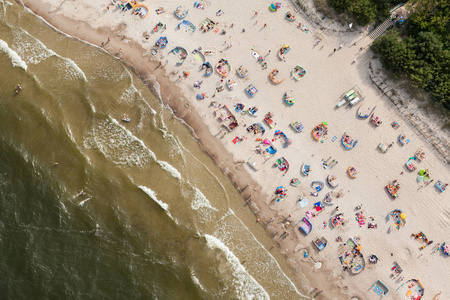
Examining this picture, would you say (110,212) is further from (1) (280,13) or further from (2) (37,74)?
(1) (280,13)

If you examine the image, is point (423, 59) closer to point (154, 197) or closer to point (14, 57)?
point (154, 197)

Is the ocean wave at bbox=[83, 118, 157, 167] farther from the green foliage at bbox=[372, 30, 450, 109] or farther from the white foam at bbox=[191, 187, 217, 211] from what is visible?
the green foliage at bbox=[372, 30, 450, 109]

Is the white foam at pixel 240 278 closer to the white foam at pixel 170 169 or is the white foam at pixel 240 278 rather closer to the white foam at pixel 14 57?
the white foam at pixel 170 169

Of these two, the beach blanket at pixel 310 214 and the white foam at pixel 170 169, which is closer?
the white foam at pixel 170 169

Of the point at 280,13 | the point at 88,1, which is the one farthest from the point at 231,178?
the point at 88,1

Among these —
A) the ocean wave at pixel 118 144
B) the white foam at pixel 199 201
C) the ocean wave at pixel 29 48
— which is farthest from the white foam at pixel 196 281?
the ocean wave at pixel 29 48

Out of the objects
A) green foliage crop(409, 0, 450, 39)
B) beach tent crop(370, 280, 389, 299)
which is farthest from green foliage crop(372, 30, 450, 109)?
beach tent crop(370, 280, 389, 299)

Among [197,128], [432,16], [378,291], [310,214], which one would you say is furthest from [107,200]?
[432,16]
